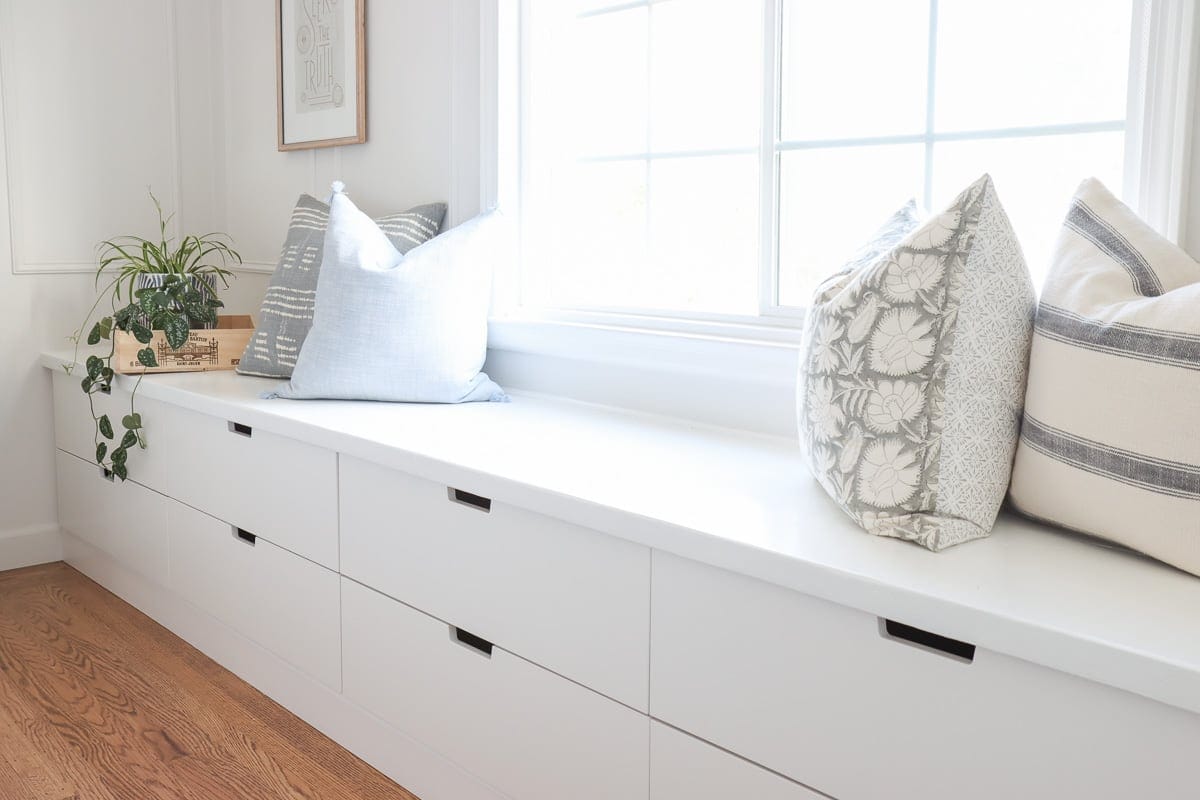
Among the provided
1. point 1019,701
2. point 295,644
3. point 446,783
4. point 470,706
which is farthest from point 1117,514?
point 295,644

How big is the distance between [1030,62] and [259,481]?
1.68 m

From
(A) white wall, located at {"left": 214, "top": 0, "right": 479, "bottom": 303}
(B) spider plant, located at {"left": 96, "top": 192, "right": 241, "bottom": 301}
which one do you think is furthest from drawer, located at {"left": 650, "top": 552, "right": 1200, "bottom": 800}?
(B) spider plant, located at {"left": 96, "top": 192, "right": 241, "bottom": 301}

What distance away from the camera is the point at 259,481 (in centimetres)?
220

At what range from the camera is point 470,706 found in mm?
1701

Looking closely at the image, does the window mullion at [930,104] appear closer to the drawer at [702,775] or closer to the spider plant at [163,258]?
the drawer at [702,775]

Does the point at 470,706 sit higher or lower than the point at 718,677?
lower

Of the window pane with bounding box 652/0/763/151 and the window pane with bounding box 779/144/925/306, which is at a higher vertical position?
the window pane with bounding box 652/0/763/151

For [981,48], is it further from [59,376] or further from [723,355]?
[59,376]

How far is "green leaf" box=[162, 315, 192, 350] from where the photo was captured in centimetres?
267

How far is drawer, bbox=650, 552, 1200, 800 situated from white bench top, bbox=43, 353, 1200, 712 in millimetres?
34

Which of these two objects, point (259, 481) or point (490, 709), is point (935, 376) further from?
point (259, 481)

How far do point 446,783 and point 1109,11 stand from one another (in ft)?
5.34

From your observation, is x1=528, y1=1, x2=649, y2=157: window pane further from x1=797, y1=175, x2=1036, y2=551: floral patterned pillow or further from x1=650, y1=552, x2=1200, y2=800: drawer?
x1=650, y1=552, x2=1200, y2=800: drawer

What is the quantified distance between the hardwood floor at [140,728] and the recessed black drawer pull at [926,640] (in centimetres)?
105
